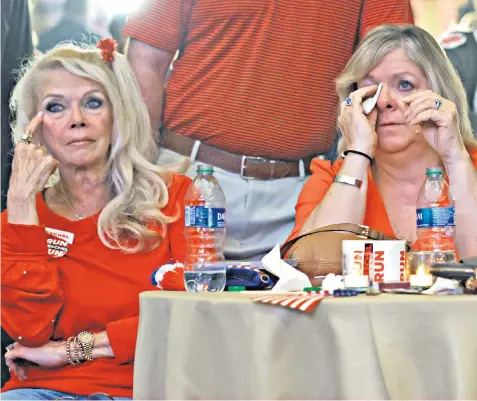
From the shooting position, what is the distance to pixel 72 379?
236 centimetres

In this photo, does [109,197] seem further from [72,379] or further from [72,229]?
[72,379]

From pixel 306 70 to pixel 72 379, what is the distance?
1.27m

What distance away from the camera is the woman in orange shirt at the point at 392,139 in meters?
2.45

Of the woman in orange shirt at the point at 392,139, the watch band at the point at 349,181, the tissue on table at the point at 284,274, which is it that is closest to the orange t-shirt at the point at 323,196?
the woman in orange shirt at the point at 392,139

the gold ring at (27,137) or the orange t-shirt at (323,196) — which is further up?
the gold ring at (27,137)

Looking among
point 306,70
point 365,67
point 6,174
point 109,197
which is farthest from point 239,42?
point 6,174

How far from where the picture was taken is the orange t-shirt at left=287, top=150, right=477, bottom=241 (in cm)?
254

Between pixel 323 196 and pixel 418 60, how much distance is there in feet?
1.79

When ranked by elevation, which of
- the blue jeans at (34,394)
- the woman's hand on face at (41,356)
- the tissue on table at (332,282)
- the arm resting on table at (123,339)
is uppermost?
the tissue on table at (332,282)

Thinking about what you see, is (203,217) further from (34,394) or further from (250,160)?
(250,160)

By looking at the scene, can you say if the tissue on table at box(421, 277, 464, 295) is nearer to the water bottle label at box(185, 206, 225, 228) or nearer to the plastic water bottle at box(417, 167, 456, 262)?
the plastic water bottle at box(417, 167, 456, 262)

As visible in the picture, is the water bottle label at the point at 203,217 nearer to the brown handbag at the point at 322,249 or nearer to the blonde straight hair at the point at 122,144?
the brown handbag at the point at 322,249

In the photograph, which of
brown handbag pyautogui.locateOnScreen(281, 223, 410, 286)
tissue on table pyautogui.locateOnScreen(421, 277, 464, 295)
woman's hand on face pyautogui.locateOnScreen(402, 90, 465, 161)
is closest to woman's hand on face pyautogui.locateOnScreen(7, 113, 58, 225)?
brown handbag pyautogui.locateOnScreen(281, 223, 410, 286)

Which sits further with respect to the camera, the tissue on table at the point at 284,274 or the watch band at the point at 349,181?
the watch band at the point at 349,181
